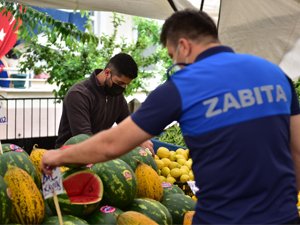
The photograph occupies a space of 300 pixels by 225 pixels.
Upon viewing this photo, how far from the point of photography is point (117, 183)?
2430mm

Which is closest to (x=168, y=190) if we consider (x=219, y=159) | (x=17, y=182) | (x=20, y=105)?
(x=17, y=182)

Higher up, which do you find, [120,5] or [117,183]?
[120,5]

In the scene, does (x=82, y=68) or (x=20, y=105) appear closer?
(x=82, y=68)

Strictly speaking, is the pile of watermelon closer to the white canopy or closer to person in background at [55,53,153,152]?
person in background at [55,53,153,152]

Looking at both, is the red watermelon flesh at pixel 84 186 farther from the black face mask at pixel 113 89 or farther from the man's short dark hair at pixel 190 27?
the black face mask at pixel 113 89

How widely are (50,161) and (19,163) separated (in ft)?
1.86

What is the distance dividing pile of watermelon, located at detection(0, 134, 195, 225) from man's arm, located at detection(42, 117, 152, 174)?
43 centimetres

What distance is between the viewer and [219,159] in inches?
65.2

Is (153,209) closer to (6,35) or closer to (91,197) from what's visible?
(91,197)

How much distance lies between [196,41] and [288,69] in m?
2.09

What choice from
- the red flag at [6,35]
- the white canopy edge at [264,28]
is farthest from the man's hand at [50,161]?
the red flag at [6,35]

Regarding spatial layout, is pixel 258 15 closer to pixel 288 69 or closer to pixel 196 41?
pixel 288 69

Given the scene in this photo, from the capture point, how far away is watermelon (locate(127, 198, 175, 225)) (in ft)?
8.13

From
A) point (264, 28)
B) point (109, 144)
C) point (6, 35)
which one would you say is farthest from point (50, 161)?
point (6, 35)
